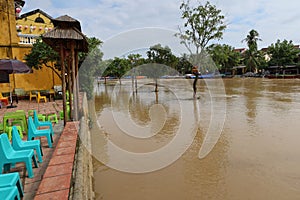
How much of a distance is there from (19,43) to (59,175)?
13.1m

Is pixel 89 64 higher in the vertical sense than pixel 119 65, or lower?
lower

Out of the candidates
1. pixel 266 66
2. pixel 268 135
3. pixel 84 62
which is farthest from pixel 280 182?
pixel 266 66

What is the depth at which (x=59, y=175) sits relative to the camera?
93.7 inches

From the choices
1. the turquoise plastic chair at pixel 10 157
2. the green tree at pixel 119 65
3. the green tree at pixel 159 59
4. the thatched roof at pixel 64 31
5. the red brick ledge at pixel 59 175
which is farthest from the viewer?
the green tree at pixel 119 65

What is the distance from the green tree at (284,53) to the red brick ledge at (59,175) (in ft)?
155

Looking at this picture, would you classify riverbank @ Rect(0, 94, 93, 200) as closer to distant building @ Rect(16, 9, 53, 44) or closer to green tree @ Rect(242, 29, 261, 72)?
distant building @ Rect(16, 9, 53, 44)

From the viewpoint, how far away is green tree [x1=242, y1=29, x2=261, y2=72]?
4757cm

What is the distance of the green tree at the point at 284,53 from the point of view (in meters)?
41.5

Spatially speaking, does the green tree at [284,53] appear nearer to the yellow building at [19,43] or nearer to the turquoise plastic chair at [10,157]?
the yellow building at [19,43]

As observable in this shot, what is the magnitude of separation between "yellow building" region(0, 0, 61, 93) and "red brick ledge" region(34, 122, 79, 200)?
9.44m

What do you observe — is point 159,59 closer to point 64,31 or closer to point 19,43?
point 19,43

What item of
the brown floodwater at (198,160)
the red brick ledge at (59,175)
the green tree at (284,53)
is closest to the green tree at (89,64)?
the brown floodwater at (198,160)

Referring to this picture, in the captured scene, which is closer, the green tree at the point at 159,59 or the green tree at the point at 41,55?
the green tree at the point at 41,55

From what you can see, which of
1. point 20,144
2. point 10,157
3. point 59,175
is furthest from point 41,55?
point 59,175
